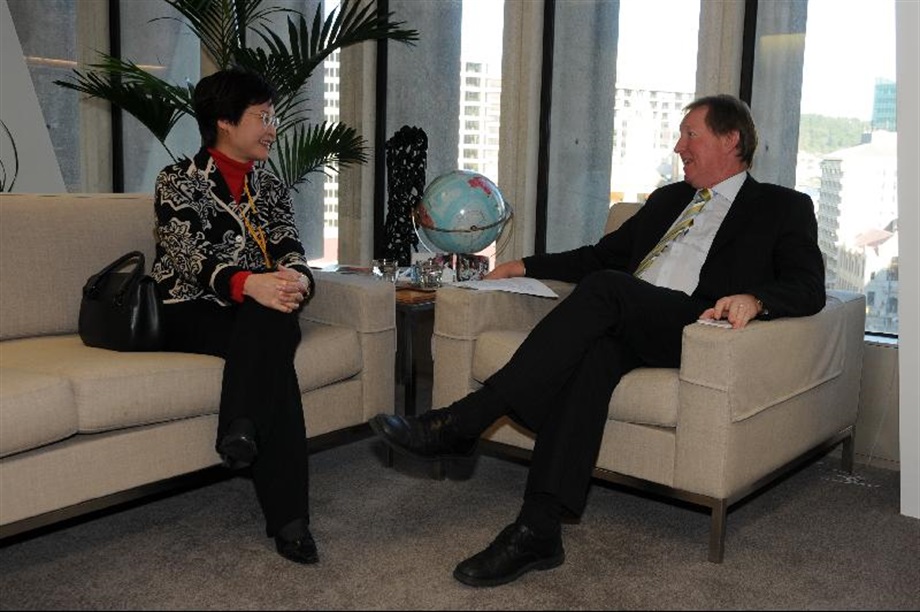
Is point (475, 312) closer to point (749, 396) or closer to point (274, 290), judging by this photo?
point (274, 290)

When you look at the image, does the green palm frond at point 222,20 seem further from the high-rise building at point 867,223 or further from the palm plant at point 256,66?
the high-rise building at point 867,223

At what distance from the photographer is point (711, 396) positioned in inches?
103

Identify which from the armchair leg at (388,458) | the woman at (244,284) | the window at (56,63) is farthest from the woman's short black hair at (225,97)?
the window at (56,63)

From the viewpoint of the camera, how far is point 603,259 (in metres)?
3.41

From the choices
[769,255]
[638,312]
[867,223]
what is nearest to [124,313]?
[638,312]

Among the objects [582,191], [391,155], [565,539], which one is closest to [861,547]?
[565,539]

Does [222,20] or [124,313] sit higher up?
[222,20]

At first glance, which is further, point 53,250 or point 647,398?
point 53,250

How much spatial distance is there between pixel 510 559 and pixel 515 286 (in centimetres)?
96

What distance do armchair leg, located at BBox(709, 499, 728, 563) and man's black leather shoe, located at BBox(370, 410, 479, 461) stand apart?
0.65m

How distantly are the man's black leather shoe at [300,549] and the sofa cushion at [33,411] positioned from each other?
22.7 inches

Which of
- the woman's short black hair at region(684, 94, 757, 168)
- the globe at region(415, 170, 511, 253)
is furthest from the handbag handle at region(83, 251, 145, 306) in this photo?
the woman's short black hair at region(684, 94, 757, 168)

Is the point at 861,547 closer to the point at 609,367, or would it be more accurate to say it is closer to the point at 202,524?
the point at 609,367

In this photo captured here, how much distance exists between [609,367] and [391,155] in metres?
1.62
